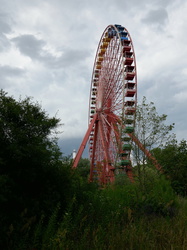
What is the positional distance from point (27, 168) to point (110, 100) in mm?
22156

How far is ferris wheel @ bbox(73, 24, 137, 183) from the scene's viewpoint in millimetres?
24578

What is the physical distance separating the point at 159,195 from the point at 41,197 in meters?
6.01

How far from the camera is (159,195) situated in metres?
11.9

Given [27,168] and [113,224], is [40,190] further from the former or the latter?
[113,224]

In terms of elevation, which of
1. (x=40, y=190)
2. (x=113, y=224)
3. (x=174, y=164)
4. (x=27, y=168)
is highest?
(x=174, y=164)

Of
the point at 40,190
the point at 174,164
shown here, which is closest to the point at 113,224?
the point at 40,190

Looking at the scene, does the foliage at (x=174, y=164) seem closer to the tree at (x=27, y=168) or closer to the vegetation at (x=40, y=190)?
the vegetation at (x=40, y=190)

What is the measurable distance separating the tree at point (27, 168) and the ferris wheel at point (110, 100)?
12.5 meters

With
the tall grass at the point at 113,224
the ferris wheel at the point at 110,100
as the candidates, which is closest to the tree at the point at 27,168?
the tall grass at the point at 113,224

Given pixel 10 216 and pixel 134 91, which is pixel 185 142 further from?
pixel 10 216

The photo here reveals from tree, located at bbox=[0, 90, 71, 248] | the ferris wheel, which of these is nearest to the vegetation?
tree, located at bbox=[0, 90, 71, 248]

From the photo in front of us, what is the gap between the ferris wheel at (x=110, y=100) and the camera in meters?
24.6

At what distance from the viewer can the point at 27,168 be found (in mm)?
7383

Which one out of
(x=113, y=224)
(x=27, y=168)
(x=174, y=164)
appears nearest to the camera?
(x=113, y=224)
